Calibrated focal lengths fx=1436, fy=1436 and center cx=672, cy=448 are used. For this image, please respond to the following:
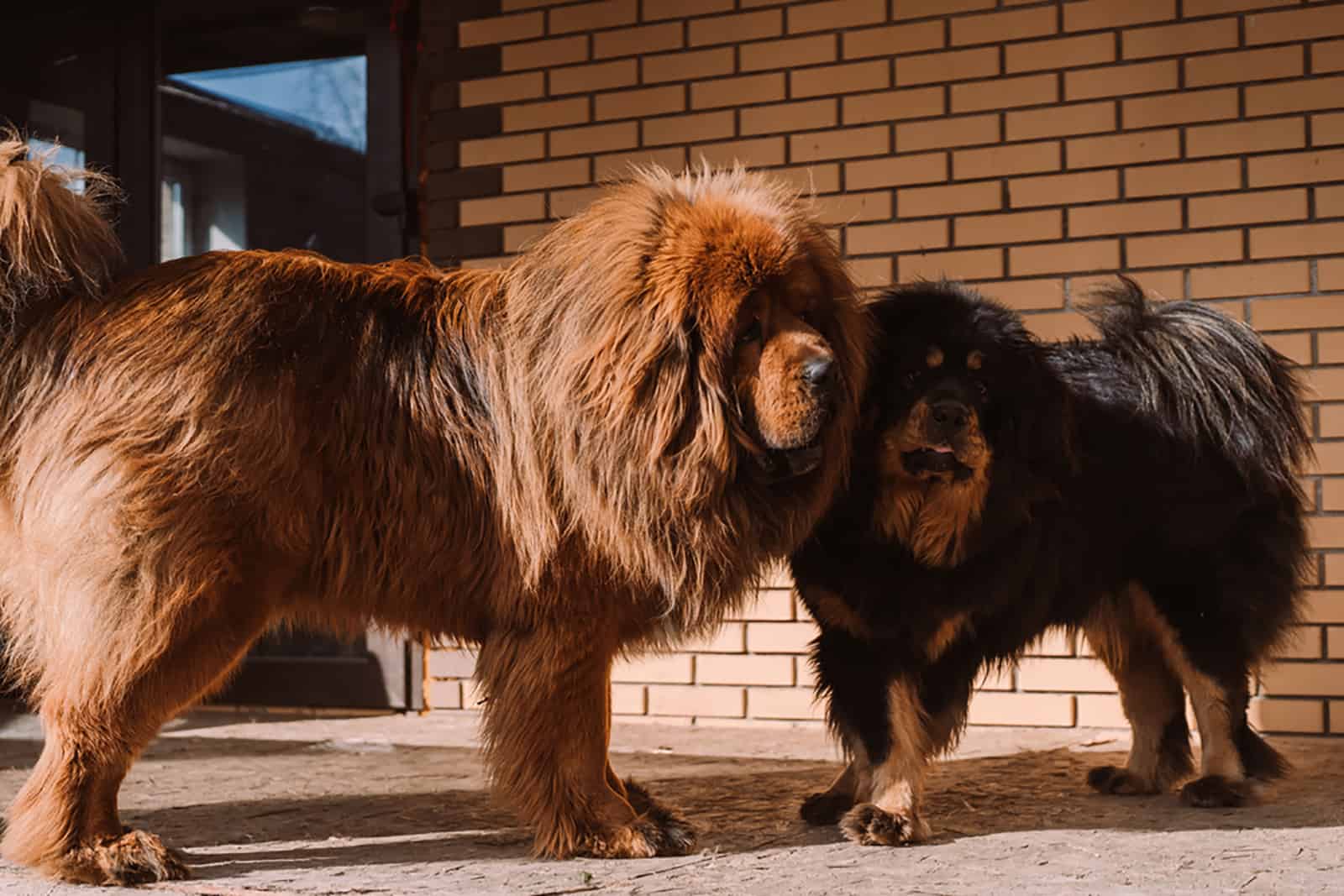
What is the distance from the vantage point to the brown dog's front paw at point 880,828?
3.00m

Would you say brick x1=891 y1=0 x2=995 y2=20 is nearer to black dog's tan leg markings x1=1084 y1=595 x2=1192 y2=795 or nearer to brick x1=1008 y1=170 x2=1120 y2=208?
brick x1=1008 y1=170 x2=1120 y2=208

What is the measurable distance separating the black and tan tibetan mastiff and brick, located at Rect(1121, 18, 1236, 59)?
1312 mm

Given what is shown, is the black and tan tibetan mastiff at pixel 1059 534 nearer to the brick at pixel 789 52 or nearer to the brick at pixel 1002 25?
the brick at pixel 1002 25

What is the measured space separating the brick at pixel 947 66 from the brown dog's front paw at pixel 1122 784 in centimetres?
246

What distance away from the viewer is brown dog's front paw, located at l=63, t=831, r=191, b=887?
8.87ft

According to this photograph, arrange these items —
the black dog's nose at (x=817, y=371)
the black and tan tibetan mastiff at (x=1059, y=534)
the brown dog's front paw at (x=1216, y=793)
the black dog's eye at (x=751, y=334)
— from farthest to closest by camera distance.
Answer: the brown dog's front paw at (x=1216, y=793), the black and tan tibetan mastiff at (x=1059, y=534), the black dog's eye at (x=751, y=334), the black dog's nose at (x=817, y=371)

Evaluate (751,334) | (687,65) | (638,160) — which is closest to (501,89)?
(638,160)

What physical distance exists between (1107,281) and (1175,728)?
1.63 meters

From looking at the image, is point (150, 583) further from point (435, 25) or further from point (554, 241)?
point (435, 25)

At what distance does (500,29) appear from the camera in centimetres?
561

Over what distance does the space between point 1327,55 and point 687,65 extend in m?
2.17

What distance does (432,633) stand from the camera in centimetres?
315

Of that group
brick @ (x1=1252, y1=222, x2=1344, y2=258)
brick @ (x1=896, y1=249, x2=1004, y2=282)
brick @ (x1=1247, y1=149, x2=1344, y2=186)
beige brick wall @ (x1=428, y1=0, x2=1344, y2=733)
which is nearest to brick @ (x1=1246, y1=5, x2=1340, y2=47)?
beige brick wall @ (x1=428, y1=0, x2=1344, y2=733)

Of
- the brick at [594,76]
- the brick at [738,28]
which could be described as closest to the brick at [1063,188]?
the brick at [738,28]
